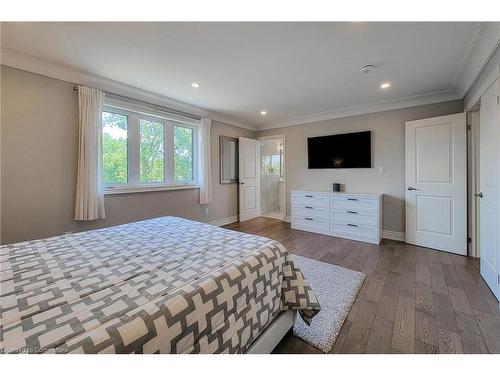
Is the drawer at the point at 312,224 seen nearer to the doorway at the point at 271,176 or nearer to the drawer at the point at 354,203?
the drawer at the point at 354,203

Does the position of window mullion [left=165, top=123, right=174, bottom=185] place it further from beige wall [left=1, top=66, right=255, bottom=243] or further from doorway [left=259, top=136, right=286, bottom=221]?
doorway [left=259, top=136, right=286, bottom=221]

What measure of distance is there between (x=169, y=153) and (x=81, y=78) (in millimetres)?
1471

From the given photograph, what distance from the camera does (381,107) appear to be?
356 cm

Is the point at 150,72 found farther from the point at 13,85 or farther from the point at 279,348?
the point at 279,348

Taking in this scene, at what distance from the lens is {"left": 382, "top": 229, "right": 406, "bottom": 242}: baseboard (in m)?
3.46

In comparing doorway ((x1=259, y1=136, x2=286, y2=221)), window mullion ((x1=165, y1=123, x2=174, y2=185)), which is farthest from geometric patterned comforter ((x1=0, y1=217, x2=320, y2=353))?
doorway ((x1=259, y1=136, x2=286, y2=221))

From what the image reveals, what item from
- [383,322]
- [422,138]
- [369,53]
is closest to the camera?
[383,322]

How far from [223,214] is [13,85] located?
3.46 metres

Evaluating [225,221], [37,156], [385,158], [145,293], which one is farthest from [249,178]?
[145,293]

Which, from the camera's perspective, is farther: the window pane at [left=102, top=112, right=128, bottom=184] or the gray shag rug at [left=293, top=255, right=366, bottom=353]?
the window pane at [left=102, top=112, right=128, bottom=184]

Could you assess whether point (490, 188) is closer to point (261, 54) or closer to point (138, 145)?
point (261, 54)

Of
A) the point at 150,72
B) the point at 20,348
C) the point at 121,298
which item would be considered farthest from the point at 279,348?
the point at 150,72

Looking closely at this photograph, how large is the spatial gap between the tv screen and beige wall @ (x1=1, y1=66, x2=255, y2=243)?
3818mm
